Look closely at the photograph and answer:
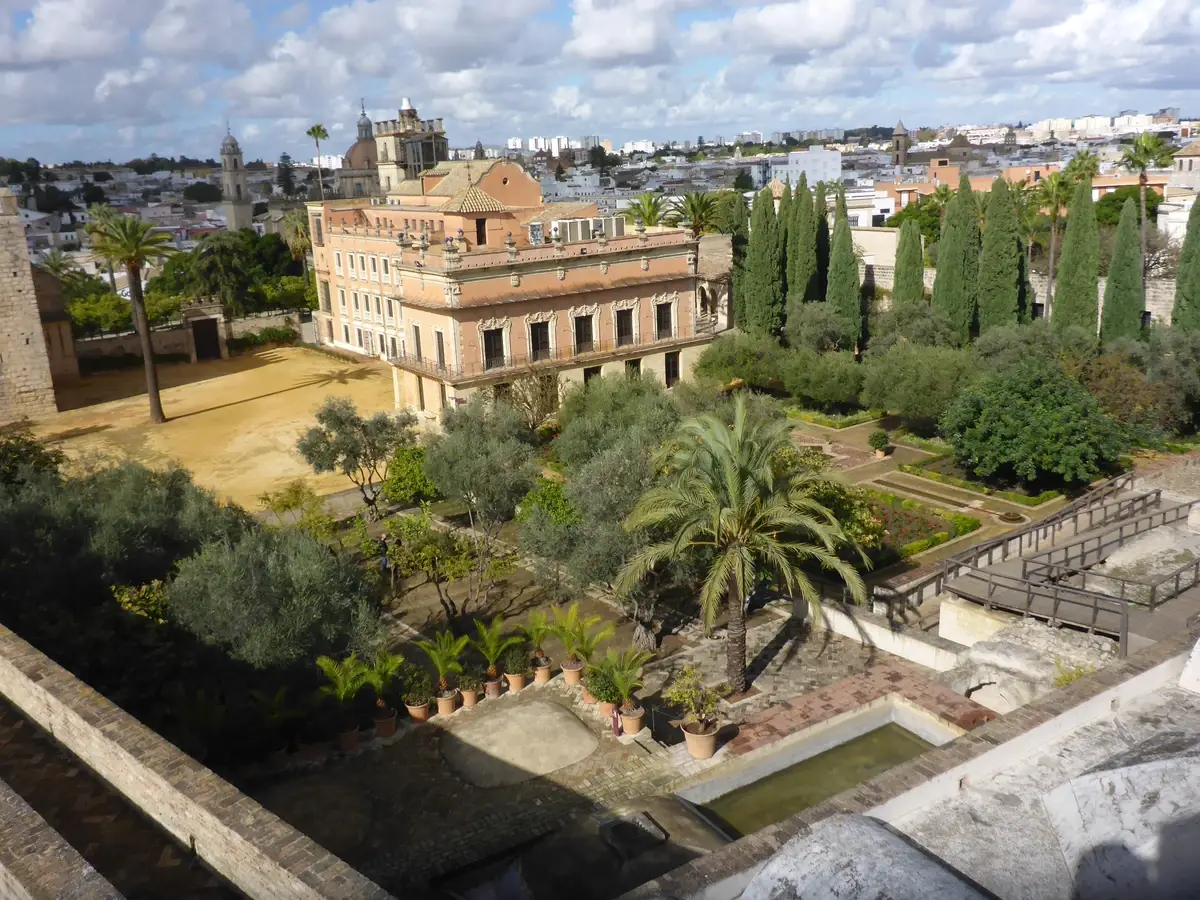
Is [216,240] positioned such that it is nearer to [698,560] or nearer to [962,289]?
[962,289]

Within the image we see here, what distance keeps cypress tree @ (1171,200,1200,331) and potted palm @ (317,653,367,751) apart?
33.1m

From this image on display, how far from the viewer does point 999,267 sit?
39062 mm

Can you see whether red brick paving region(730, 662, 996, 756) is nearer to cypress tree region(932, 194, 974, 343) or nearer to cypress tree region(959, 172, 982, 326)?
cypress tree region(932, 194, 974, 343)

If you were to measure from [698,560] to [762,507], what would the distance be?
2.82m

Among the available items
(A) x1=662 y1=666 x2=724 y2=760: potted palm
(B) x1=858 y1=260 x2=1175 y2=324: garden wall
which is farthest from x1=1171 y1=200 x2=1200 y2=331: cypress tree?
(A) x1=662 y1=666 x2=724 y2=760: potted palm

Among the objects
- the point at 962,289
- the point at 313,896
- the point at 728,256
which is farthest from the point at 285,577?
the point at 728,256

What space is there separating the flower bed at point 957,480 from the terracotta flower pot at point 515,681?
54.5ft

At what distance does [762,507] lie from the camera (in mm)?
16438

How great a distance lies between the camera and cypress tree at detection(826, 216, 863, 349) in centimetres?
4244

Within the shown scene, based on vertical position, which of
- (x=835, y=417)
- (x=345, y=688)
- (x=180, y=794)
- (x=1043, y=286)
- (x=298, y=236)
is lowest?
(x=835, y=417)

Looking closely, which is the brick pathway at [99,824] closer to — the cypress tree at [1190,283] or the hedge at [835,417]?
the hedge at [835,417]

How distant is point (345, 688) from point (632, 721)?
454cm

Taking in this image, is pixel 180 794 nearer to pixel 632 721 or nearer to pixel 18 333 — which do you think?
pixel 632 721

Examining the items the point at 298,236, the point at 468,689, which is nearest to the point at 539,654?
the point at 468,689
